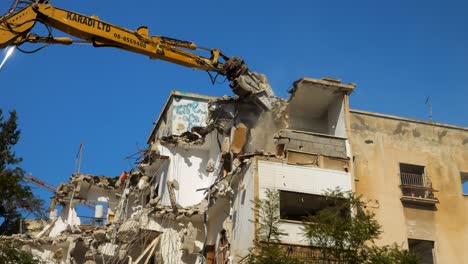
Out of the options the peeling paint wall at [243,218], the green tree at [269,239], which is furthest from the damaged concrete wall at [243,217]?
the green tree at [269,239]

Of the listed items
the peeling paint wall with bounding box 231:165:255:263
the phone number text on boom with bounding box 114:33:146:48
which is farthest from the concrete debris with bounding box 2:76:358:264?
the phone number text on boom with bounding box 114:33:146:48

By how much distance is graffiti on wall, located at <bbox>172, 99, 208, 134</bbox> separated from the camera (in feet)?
125

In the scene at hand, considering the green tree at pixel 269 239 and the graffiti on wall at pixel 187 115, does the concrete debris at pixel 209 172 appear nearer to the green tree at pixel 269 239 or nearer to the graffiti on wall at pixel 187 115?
the graffiti on wall at pixel 187 115

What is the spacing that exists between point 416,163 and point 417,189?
4.15ft

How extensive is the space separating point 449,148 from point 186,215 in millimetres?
12332

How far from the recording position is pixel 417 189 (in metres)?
26.9

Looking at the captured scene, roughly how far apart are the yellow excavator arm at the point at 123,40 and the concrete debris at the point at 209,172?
21 cm

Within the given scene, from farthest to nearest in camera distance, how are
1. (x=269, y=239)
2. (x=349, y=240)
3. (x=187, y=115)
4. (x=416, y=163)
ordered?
1. (x=187, y=115)
2. (x=416, y=163)
3. (x=269, y=239)
4. (x=349, y=240)

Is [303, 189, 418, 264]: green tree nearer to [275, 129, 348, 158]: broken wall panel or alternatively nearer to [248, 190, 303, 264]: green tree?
[248, 190, 303, 264]: green tree

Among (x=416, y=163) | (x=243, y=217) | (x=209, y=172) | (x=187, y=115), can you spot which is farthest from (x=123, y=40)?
(x=187, y=115)

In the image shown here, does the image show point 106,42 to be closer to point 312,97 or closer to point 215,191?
point 215,191

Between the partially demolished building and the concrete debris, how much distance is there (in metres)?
0.05

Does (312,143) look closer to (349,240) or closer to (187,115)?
(349,240)

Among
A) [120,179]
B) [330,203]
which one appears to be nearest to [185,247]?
[330,203]
